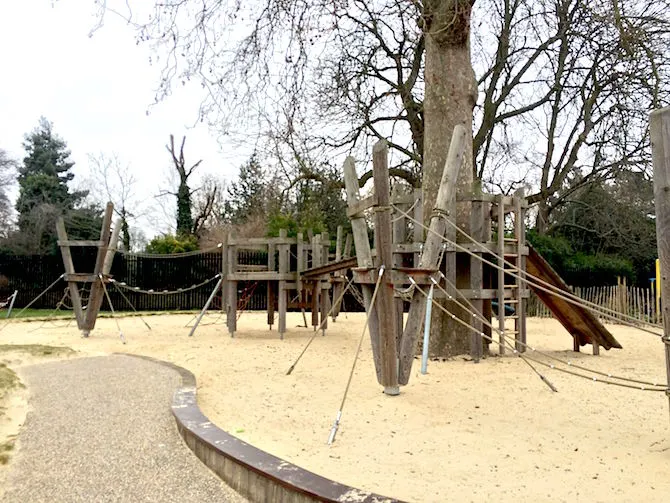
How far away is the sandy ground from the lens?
317cm

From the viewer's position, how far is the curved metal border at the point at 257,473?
2.76m

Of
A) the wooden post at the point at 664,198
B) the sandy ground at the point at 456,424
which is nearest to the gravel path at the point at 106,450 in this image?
the sandy ground at the point at 456,424

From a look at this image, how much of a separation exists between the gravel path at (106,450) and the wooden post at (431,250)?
209 cm

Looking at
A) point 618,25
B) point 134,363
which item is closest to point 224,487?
point 134,363

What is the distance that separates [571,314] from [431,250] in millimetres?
4037

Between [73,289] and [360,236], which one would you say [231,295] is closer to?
[73,289]

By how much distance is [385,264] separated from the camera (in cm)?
502

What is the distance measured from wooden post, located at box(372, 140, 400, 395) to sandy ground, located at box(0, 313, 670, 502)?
28 centimetres

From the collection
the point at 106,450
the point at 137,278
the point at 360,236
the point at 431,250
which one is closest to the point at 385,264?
the point at 360,236

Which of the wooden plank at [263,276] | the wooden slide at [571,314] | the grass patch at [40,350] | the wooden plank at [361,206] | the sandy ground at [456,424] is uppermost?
the wooden plank at [361,206]

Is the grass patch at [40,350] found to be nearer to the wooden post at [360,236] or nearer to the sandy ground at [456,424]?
the sandy ground at [456,424]

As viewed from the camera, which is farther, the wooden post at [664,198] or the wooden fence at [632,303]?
the wooden fence at [632,303]

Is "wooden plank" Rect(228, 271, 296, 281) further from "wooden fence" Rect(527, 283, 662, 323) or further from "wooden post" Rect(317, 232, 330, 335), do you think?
"wooden fence" Rect(527, 283, 662, 323)

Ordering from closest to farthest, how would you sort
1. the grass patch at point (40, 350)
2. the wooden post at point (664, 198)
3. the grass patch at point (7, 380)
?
the wooden post at point (664, 198), the grass patch at point (7, 380), the grass patch at point (40, 350)
